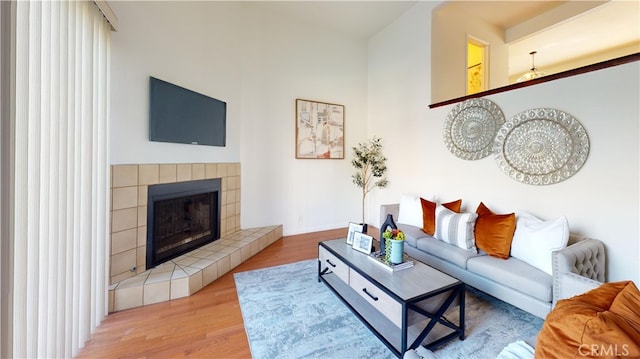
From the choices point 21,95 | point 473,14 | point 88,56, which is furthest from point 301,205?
point 473,14

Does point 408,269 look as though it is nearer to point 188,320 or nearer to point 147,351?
point 188,320

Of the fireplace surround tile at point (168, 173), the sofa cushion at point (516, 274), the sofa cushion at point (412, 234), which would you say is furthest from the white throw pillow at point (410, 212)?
the fireplace surround tile at point (168, 173)

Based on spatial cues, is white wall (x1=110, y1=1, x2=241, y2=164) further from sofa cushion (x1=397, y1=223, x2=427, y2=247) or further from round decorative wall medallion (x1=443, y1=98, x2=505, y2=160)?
round decorative wall medallion (x1=443, y1=98, x2=505, y2=160)

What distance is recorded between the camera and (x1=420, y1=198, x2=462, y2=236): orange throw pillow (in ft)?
9.44

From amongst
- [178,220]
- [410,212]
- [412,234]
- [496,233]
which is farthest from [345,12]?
[178,220]

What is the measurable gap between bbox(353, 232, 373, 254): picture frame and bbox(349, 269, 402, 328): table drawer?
Answer: 27 centimetres

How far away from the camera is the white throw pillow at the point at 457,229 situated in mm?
2441

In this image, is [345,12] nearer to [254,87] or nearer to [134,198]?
[254,87]

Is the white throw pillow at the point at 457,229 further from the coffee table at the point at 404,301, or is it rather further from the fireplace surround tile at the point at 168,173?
the fireplace surround tile at the point at 168,173

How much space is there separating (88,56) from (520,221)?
12.1 feet

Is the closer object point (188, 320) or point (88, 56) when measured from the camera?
point (88, 56)

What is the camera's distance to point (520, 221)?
7.48 ft

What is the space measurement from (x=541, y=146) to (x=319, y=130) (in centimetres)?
290

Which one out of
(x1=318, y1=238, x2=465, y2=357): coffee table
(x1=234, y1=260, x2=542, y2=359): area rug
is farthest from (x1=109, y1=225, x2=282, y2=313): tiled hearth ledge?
(x1=318, y1=238, x2=465, y2=357): coffee table
